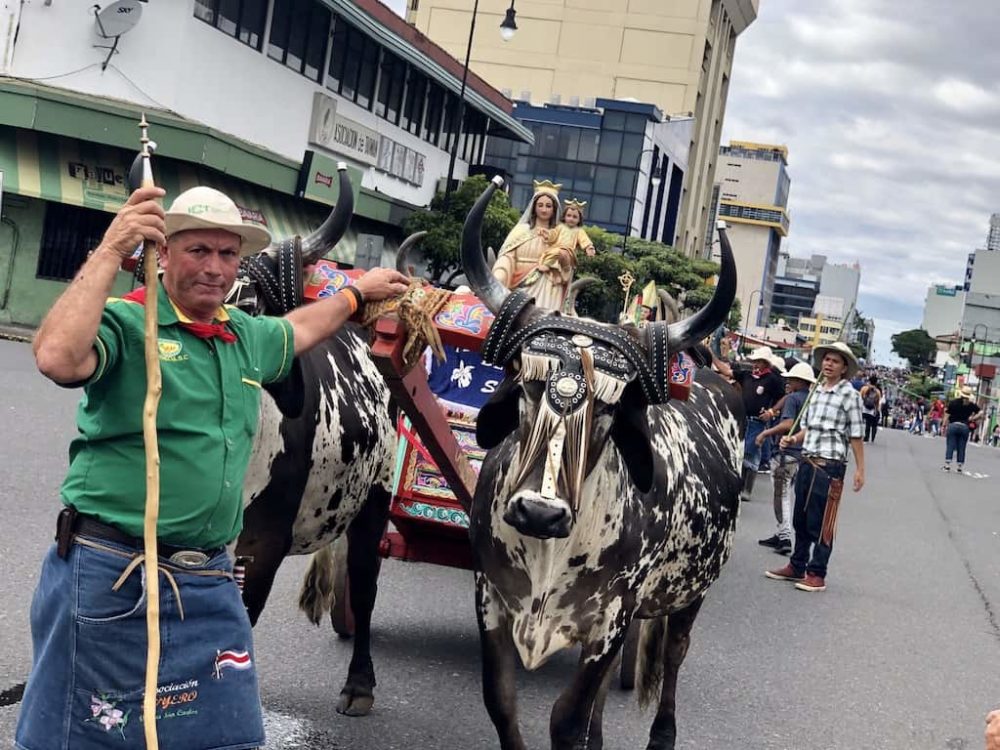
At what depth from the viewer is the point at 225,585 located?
11.8 feet

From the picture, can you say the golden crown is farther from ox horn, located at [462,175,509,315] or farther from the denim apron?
the denim apron

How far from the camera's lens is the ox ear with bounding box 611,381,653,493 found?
192 inches

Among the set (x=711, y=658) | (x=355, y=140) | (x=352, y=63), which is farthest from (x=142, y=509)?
(x=352, y=63)

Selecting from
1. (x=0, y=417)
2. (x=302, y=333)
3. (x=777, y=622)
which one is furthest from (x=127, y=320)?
(x=0, y=417)

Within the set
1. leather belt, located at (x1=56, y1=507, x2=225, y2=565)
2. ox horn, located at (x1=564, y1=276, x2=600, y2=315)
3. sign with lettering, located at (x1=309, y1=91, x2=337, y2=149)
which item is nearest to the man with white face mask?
ox horn, located at (x1=564, y1=276, x2=600, y2=315)

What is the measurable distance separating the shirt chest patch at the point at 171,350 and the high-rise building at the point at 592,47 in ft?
273

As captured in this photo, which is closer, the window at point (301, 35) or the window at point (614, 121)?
the window at point (301, 35)

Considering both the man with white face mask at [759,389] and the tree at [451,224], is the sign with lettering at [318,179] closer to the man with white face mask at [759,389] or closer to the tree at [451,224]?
the tree at [451,224]

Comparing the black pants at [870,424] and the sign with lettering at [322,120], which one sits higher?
the sign with lettering at [322,120]

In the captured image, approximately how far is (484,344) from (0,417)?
9758 millimetres

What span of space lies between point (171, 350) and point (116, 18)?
23.8 meters

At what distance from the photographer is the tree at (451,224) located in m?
35.2

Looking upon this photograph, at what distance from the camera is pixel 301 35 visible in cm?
3228

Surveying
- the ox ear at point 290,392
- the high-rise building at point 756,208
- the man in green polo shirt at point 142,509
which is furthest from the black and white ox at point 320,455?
the high-rise building at point 756,208
